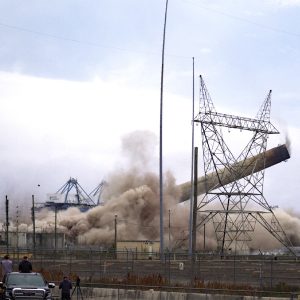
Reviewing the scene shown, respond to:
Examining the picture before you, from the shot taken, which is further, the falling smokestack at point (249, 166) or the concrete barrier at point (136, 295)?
the falling smokestack at point (249, 166)

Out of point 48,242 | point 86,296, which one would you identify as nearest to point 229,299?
point 86,296

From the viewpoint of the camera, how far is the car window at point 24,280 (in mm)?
24062

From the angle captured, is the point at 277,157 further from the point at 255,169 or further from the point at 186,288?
the point at 186,288

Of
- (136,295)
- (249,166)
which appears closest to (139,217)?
(249,166)

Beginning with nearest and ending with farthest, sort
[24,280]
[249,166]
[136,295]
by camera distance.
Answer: [24,280]
[136,295]
[249,166]

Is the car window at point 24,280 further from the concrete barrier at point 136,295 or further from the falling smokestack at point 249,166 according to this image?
the falling smokestack at point 249,166

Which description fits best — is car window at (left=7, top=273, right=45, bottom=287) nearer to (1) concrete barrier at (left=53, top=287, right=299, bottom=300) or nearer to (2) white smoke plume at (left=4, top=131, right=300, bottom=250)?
(1) concrete barrier at (left=53, top=287, right=299, bottom=300)

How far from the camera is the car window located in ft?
78.9

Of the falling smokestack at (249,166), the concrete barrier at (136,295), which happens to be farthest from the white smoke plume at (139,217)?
the concrete barrier at (136,295)

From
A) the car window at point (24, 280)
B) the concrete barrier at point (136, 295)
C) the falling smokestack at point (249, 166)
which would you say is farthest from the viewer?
the falling smokestack at point (249, 166)

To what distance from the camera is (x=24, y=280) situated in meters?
24.3

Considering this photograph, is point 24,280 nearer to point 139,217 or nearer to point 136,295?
point 136,295

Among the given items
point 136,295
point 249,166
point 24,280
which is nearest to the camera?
point 24,280

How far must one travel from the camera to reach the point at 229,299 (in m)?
26.7
